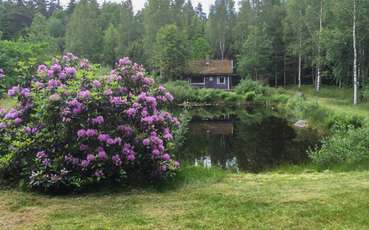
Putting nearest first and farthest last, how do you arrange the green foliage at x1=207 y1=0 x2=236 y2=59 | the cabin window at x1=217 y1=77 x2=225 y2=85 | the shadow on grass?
1. the shadow on grass
2. the cabin window at x1=217 y1=77 x2=225 y2=85
3. the green foliage at x1=207 y1=0 x2=236 y2=59

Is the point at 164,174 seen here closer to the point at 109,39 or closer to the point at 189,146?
the point at 189,146

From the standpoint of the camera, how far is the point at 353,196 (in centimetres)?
497

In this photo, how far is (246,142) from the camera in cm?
1598

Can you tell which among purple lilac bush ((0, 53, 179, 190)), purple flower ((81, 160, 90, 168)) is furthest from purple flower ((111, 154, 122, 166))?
purple flower ((81, 160, 90, 168))

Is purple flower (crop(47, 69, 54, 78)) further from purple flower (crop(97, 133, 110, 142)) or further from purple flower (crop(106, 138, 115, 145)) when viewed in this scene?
purple flower (crop(106, 138, 115, 145))

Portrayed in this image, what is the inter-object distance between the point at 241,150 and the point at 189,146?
1.90 meters

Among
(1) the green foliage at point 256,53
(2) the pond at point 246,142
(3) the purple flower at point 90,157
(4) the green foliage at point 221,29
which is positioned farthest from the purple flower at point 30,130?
(4) the green foliage at point 221,29

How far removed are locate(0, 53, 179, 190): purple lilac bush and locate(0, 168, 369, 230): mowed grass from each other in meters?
0.32

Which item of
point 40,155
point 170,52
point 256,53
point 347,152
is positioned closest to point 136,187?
point 40,155

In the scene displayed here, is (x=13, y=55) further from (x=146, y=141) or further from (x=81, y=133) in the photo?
(x=146, y=141)

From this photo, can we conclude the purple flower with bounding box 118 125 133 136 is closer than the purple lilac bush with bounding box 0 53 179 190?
No

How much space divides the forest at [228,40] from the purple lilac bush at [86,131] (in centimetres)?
2164

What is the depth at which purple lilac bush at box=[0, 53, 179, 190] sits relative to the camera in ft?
17.2

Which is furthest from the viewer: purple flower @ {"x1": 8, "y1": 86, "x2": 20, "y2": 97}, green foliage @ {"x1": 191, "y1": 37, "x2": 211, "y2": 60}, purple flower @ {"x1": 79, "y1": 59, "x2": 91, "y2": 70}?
green foliage @ {"x1": 191, "y1": 37, "x2": 211, "y2": 60}
